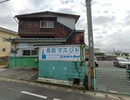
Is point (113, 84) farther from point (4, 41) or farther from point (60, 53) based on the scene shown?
point (4, 41)

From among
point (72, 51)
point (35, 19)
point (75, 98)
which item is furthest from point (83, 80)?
point (35, 19)

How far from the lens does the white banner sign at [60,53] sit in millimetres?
4590

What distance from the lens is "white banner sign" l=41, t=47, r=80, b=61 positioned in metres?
4.59

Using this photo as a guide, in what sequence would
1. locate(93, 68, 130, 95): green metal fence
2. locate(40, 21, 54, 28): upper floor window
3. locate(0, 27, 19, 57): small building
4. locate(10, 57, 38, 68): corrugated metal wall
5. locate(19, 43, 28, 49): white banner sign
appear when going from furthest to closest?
1. locate(0, 27, 19, 57): small building
2. locate(40, 21, 54, 28): upper floor window
3. locate(19, 43, 28, 49): white banner sign
4. locate(10, 57, 38, 68): corrugated metal wall
5. locate(93, 68, 130, 95): green metal fence

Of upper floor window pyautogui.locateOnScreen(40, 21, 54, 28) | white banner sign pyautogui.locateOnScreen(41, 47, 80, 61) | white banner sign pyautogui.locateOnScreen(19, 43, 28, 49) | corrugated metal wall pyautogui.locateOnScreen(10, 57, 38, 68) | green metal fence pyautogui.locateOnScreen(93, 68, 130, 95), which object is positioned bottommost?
green metal fence pyautogui.locateOnScreen(93, 68, 130, 95)

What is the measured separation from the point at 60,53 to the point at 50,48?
2.80ft

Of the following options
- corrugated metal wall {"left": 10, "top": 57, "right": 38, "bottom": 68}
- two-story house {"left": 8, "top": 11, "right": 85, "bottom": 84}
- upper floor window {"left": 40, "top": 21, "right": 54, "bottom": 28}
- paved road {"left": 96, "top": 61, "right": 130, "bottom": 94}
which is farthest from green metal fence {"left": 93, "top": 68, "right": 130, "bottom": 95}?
upper floor window {"left": 40, "top": 21, "right": 54, "bottom": 28}

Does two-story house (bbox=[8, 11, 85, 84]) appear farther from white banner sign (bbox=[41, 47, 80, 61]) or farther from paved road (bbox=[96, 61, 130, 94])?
paved road (bbox=[96, 61, 130, 94])

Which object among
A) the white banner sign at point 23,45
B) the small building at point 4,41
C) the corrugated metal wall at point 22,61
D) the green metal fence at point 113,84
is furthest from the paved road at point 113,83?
the small building at point 4,41

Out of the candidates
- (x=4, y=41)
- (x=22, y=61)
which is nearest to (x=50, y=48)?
(x=22, y=61)

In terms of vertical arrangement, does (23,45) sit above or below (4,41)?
below

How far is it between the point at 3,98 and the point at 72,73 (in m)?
3.49

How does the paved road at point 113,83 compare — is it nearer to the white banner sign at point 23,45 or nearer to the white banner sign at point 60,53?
the white banner sign at point 60,53

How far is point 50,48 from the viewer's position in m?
5.23
